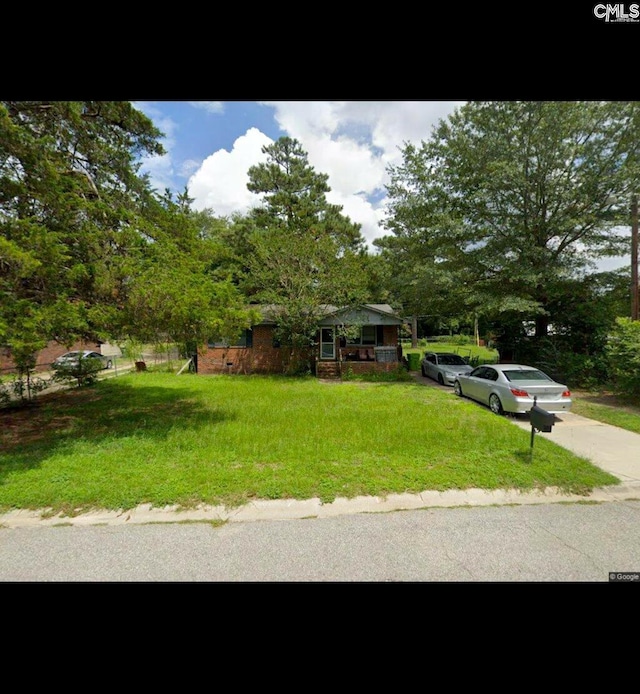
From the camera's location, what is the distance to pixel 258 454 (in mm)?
4621

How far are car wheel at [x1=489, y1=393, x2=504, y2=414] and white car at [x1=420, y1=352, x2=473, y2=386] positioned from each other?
3.39 meters

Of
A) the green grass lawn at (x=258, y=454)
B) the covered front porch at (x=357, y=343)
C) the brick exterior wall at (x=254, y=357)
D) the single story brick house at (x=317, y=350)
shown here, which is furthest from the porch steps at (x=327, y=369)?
the green grass lawn at (x=258, y=454)

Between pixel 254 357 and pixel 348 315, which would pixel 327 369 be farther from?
pixel 254 357

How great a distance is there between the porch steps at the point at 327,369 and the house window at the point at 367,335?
2759 mm

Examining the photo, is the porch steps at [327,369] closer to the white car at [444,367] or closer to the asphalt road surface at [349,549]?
the white car at [444,367]

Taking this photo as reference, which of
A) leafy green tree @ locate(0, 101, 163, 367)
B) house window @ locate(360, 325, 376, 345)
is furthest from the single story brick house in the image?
leafy green tree @ locate(0, 101, 163, 367)

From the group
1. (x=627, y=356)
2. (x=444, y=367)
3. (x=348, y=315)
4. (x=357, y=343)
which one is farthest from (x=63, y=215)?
(x=627, y=356)

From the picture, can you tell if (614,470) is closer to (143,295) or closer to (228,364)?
(143,295)

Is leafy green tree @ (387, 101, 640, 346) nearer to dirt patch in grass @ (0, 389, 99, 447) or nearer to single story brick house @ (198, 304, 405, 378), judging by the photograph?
single story brick house @ (198, 304, 405, 378)

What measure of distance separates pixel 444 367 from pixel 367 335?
4707 millimetres

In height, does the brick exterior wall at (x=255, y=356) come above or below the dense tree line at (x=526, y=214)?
below

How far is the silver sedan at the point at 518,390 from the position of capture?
21.8 feet

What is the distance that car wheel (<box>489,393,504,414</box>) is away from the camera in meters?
7.20

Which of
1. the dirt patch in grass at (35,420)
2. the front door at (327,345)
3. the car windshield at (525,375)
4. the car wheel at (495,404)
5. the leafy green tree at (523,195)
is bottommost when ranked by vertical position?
the dirt patch in grass at (35,420)
